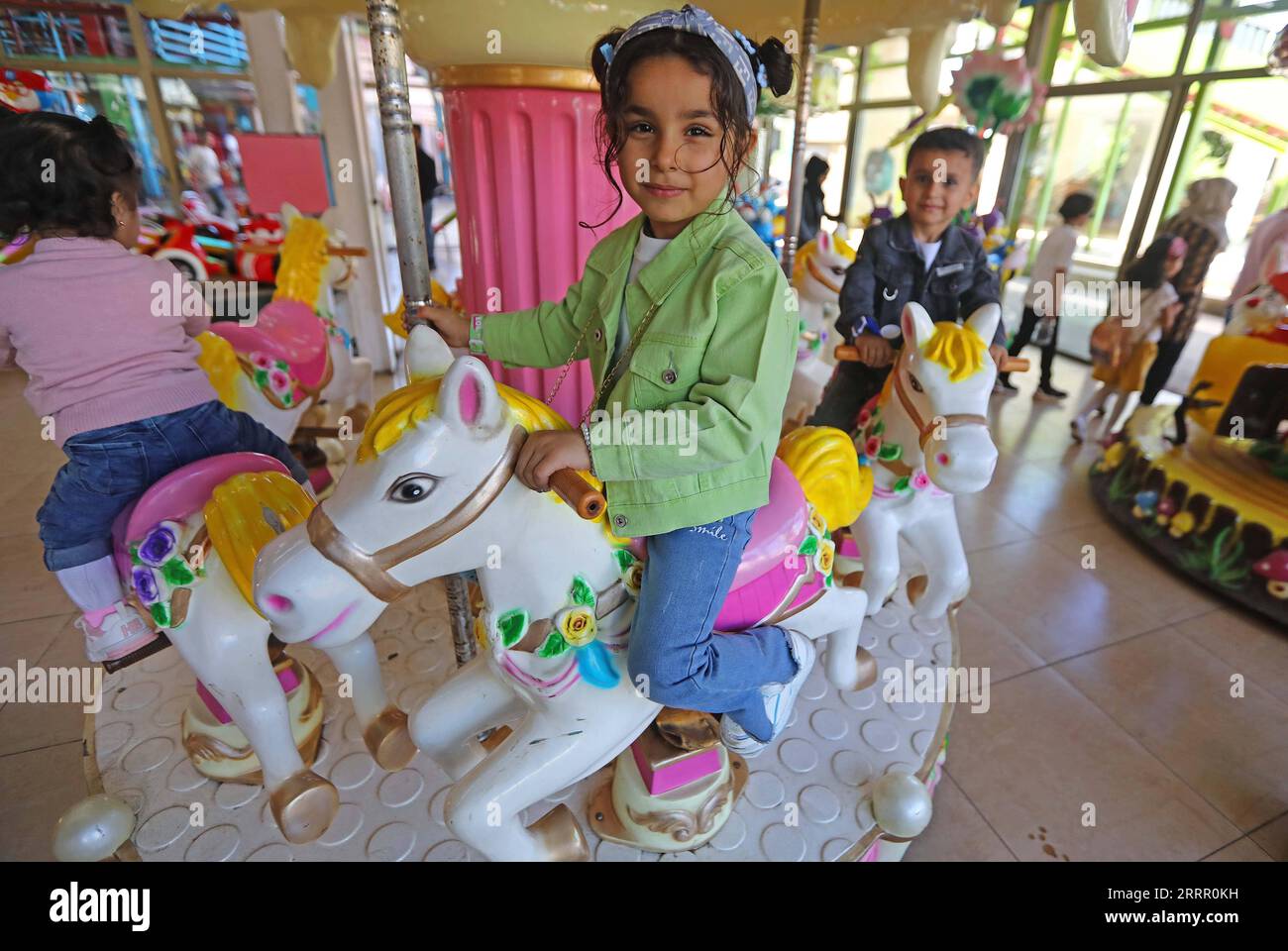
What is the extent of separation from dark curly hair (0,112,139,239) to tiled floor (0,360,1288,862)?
1.24m

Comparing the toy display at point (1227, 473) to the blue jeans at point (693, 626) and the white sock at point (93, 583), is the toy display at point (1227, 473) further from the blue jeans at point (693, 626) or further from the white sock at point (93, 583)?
the white sock at point (93, 583)

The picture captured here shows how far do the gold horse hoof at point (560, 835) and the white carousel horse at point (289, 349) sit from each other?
63.0 inches

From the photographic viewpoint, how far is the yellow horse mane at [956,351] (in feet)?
4.42

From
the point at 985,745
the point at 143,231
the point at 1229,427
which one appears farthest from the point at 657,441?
the point at 143,231

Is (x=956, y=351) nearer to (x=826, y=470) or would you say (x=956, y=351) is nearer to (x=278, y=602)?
(x=826, y=470)

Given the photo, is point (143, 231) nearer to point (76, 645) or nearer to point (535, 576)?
point (76, 645)

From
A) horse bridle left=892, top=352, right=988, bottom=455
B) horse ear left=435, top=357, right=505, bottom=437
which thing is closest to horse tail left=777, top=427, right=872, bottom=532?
horse bridle left=892, top=352, right=988, bottom=455

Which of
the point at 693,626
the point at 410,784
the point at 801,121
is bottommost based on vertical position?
the point at 410,784

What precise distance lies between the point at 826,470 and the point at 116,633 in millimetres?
1378

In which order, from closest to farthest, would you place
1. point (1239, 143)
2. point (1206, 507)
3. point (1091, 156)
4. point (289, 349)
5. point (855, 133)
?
point (289, 349)
point (1206, 507)
point (1239, 143)
point (1091, 156)
point (855, 133)

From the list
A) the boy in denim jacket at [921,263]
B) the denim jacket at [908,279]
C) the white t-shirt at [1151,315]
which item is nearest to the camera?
the boy in denim jacket at [921,263]

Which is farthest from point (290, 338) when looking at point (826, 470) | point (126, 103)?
point (126, 103)

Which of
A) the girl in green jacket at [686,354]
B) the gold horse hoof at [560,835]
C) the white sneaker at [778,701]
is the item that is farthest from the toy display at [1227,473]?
the gold horse hoof at [560,835]

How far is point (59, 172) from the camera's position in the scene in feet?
3.73
